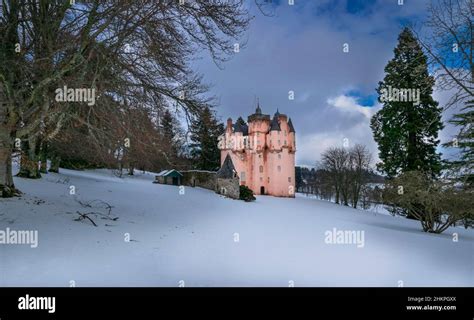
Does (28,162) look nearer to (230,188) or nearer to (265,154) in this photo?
(230,188)

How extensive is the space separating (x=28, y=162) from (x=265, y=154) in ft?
81.8

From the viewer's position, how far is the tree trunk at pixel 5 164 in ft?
23.6

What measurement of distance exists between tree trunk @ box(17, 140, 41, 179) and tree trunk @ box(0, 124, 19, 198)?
2992 millimetres

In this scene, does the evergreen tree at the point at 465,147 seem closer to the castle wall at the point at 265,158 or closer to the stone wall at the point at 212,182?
the stone wall at the point at 212,182

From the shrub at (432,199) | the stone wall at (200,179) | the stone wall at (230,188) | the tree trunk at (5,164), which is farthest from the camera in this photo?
the stone wall at (200,179)

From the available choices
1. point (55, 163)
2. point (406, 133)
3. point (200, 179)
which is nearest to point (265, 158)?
point (200, 179)

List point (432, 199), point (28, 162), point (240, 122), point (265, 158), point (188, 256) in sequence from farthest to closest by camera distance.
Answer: point (240, 122)
point (265, 158)
point (28, 162)
point (432, 199)
point (188, 256)

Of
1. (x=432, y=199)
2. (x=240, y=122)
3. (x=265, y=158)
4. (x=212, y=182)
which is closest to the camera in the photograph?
(x=432, y=199)

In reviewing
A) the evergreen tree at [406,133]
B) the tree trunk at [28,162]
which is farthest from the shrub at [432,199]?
the tree trunk at [28,162]

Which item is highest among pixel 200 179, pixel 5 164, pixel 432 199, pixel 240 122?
pixel 240 122

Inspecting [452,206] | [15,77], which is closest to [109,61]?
[15,77]

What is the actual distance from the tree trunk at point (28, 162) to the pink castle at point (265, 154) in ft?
64.6

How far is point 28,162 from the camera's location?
37.9 ft
